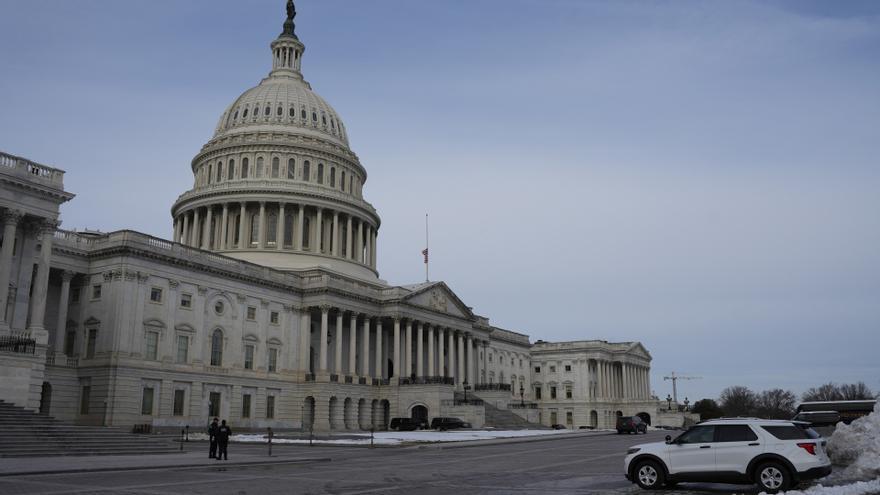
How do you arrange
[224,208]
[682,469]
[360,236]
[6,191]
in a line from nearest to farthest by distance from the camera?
[682,469], [6,191], [224,208], [360,236]

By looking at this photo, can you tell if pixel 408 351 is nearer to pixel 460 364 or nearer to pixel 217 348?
pixel 460 364

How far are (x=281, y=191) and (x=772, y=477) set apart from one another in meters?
78.9

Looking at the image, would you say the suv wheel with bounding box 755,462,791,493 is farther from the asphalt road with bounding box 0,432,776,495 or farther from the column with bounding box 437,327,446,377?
the column with bounding box 437,327,446,377

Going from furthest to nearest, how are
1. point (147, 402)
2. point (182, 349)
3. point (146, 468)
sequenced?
point (182, 349) < point (147, 402) < point (146, 468)

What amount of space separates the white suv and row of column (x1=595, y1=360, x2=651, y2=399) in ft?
397

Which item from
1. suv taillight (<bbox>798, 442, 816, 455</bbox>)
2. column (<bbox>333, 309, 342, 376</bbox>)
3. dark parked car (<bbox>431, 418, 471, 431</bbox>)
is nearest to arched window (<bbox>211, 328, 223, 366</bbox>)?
column (<bbox>333, 309, 342, 376</bbox>)

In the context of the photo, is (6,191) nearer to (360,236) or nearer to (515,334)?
(360,236)

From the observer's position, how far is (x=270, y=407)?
73.5m

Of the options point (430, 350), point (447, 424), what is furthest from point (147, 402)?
point (430, 350)

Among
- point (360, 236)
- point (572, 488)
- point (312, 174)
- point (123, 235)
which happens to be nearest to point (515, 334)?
point (360, 236)

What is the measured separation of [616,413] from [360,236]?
64577 millimetres

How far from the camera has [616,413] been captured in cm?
13862

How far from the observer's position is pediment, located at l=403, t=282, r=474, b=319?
292ft

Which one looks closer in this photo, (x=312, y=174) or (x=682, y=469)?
(x=682, y=469)
